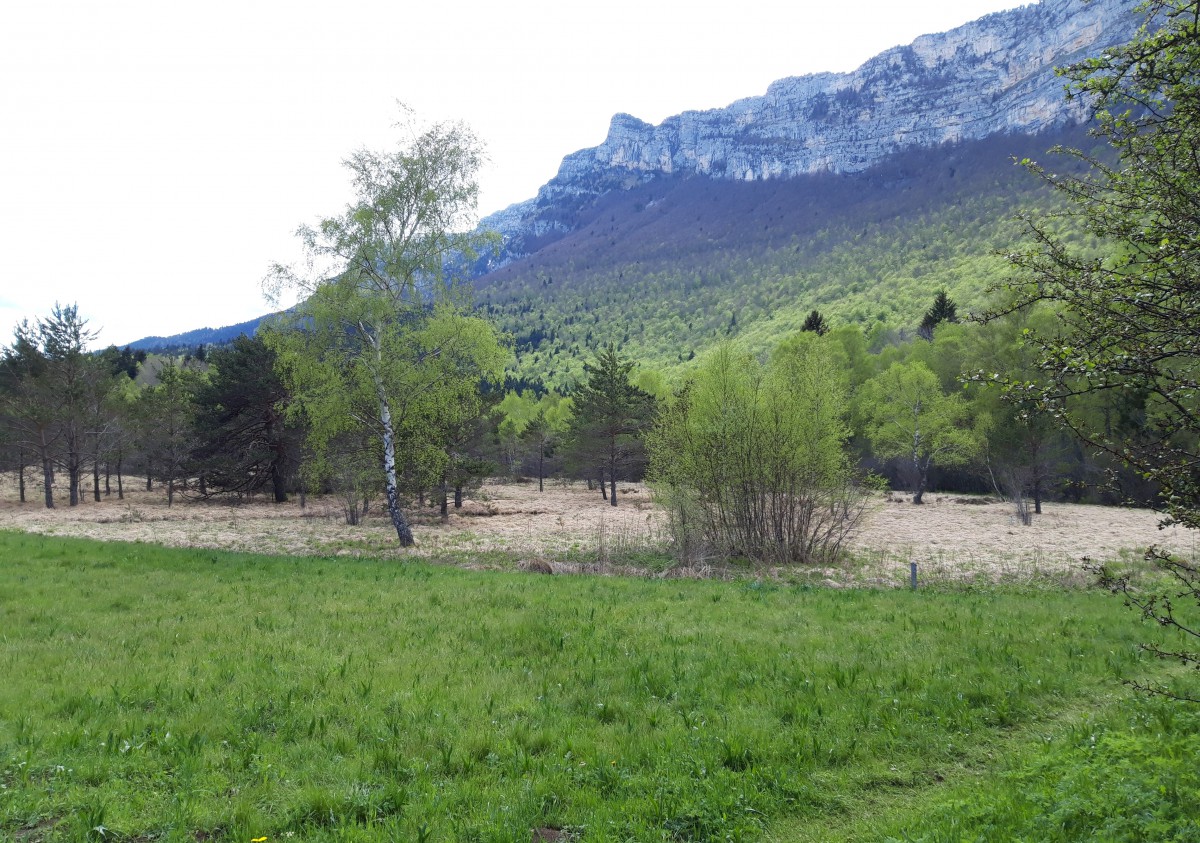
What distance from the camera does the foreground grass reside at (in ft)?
15.0

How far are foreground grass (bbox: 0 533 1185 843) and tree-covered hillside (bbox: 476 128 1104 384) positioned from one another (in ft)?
217

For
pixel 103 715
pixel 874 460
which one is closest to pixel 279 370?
pixel 103 715

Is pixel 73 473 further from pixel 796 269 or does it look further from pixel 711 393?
pixel 796 269

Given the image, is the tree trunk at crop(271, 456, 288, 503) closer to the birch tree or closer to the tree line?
the tree line

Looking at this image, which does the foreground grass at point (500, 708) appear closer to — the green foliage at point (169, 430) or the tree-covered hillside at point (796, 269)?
the green foliage at point (169, 430)

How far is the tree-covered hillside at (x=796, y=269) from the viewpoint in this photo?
100812 millimetres

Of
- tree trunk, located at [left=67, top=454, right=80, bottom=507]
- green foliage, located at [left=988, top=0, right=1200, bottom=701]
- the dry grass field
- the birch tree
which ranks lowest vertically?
the dry grass field

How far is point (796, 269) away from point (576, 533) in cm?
12807

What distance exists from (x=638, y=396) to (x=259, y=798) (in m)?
43.0

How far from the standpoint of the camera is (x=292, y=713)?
243 inches

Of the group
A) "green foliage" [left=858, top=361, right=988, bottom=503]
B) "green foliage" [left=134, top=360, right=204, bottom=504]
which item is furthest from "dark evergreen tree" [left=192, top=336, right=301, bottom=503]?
"green foliage" [left=858, top=361, right=988, bottom=503]

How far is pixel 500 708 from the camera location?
20.9 feet

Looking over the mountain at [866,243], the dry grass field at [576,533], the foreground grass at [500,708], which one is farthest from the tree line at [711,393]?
the mountain at [866,243]

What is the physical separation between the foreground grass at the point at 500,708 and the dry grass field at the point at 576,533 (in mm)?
7035
